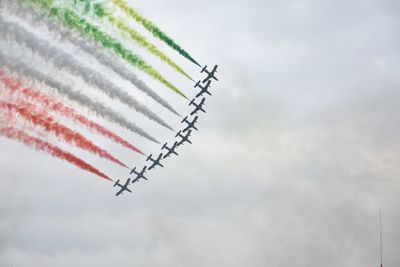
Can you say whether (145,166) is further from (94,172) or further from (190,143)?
(94,172)

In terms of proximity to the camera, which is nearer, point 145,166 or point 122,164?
point 122,164

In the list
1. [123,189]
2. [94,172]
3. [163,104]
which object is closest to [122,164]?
[94,172]

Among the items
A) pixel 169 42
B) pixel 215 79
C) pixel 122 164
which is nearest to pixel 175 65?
pixel 169 42

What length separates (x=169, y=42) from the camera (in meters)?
70.3

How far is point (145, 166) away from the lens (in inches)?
3780

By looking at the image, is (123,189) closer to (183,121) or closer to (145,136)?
(183,121)

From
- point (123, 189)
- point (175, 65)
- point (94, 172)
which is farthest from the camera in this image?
point (123, 189)

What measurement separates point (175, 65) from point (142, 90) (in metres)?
4.32

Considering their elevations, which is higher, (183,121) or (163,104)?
(183,121)

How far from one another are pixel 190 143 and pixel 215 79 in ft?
28.2

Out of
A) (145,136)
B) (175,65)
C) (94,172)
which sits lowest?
(94,172)

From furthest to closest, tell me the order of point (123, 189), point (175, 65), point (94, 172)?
point (123, 189), point (175, 65), point (94, 172)

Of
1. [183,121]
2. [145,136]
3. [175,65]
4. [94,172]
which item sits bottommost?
[94,172]

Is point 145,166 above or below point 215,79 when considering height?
below
